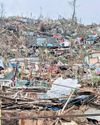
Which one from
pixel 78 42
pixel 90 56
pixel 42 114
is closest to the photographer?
pixel 42 114

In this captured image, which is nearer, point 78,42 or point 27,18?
point 78,42

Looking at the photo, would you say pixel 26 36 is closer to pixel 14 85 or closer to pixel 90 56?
pixel 90 56

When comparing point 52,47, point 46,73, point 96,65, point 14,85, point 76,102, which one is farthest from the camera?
point 52,47

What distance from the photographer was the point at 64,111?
763cm

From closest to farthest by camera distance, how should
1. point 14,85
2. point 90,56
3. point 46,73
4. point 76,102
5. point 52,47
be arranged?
point 76,102
point 14,85
point 46,73
point 90,56
point 52,47

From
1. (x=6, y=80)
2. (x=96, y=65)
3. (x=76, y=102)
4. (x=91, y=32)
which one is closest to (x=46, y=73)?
(x=6, y=80)

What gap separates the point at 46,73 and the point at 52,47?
6.59 meters

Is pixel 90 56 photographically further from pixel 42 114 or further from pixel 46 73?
pixel 42 114

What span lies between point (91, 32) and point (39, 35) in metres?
3.34

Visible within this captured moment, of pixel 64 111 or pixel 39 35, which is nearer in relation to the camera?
pixel 64 111

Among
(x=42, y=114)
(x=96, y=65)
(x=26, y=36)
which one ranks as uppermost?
(x=26, y=36)

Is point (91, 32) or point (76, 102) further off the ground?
point (91, 32)

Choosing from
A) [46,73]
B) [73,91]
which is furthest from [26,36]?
[73,91]

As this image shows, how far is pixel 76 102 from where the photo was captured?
26.7 ft
